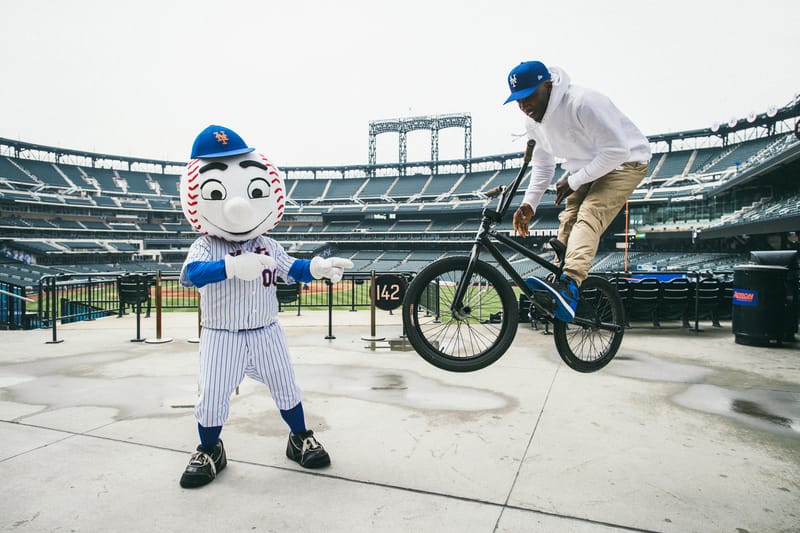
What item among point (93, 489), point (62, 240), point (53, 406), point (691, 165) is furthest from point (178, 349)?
point (691, 165)

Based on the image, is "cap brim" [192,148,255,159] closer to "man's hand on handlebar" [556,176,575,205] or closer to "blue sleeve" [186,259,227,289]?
"blue sleeve" [186,259,227,289]

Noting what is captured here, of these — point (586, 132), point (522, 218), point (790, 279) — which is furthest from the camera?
point (790, 279)

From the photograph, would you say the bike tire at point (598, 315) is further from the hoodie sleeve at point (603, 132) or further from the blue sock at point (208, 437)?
the blue sock at point (208, 437)

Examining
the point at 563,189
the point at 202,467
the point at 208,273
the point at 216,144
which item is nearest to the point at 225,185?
the point at 216,144

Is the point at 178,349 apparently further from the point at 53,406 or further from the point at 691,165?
the point at 691,165

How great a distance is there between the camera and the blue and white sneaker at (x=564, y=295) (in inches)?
127

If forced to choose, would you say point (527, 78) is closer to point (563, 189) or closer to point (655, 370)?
point (563, 189)

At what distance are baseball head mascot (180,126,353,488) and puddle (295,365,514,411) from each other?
72.7 inches

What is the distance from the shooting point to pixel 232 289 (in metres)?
3.86

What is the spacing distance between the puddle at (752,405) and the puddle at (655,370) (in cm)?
46

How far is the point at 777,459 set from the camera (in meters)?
4.03

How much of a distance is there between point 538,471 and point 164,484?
291 centimetres

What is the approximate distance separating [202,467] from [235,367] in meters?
0.77

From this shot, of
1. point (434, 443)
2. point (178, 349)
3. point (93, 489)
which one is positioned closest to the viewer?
point (93, 489)
